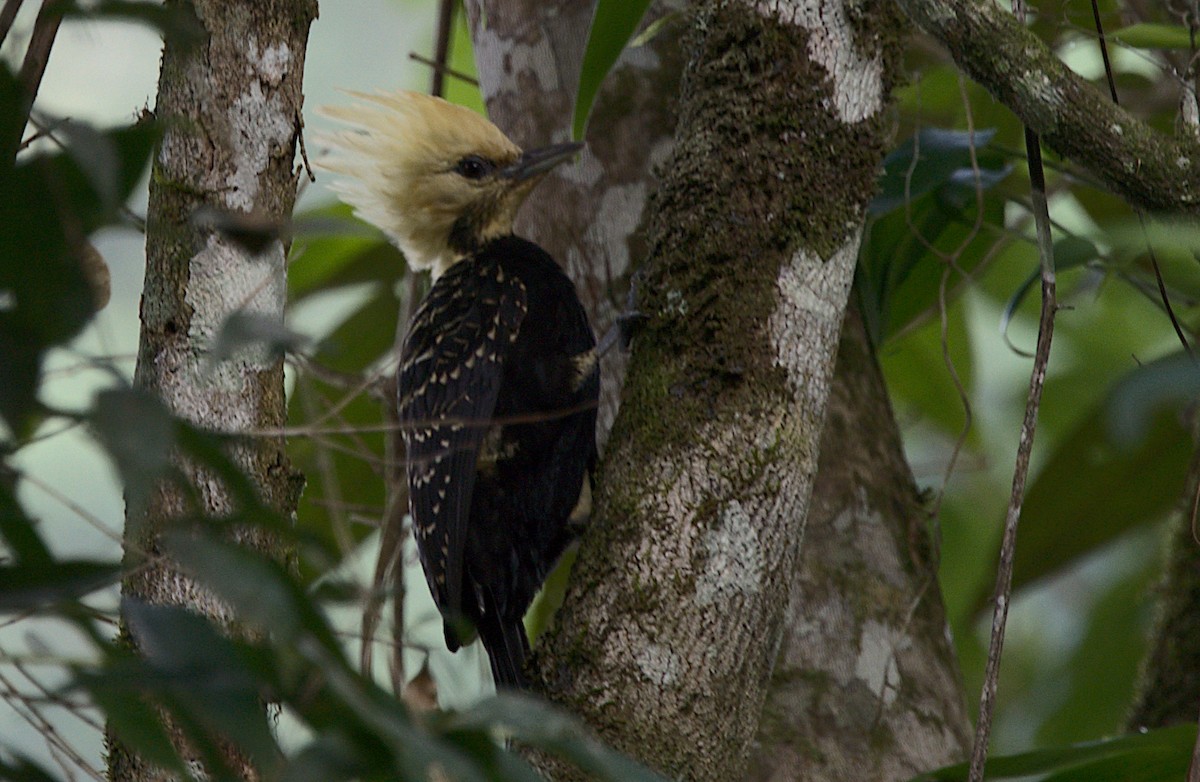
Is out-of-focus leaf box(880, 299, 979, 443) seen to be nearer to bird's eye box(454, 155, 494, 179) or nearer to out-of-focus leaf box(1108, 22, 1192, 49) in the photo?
out-of-focus leaf box(1108, 22, 1192, 49)

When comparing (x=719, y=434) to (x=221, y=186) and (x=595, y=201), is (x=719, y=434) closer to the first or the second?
(x=221, y=186)

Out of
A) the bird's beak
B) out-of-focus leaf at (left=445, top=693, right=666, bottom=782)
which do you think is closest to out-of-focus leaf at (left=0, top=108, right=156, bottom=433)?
out-of-focus leaf at (left=445, top=693, right=666, bottom=782)

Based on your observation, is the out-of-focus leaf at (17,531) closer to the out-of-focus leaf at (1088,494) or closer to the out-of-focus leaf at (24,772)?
the out-of-focus leaf at (24,772)

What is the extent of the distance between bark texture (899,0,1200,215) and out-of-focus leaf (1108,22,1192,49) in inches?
29.3

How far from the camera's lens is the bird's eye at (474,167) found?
3.03 metres

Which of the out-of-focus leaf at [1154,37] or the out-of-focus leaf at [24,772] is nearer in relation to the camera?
the out-of-focus leaf at [24,772]

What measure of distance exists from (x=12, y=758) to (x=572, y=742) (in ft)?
1.41

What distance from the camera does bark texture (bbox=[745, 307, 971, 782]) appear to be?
2.47 metres

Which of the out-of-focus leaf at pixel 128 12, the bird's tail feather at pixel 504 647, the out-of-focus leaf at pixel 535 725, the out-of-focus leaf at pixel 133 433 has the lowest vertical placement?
the bird's tail feather at pixel 504 647

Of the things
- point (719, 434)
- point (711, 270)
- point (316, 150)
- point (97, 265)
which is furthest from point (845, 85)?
point (316, 150)

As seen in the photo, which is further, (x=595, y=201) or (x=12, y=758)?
→ (x=595, y=201)

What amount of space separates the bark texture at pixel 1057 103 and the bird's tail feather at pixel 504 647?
1.49 metres

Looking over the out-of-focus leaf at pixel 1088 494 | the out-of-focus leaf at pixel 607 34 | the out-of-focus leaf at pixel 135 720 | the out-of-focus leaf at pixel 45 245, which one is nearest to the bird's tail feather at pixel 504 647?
the out-of-focus leaf at pixel 607 34

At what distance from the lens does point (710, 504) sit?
183 cm
